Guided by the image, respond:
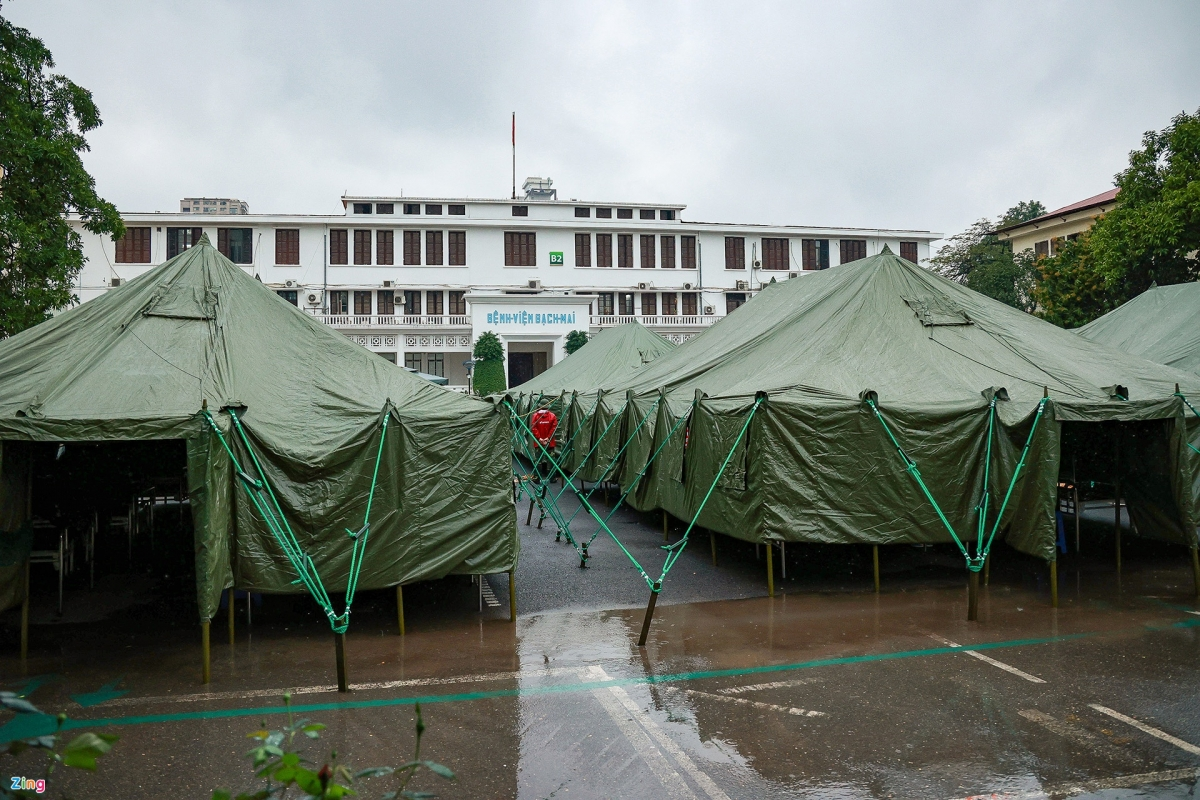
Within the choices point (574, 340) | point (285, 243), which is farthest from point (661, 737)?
point (285, 243)

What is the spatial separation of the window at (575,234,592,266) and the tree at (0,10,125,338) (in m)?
32.9

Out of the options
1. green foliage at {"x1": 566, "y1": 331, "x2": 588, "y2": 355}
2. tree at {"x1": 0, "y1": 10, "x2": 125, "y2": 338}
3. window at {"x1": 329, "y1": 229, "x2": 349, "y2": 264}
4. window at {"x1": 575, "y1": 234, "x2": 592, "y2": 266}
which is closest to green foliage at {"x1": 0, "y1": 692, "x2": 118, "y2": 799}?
tree at {"x1": 0, "y1": 10, "x2": 125, "y2": 338}

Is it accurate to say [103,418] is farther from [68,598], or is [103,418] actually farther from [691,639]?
[691,639]

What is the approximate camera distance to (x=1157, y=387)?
9734 millimetres

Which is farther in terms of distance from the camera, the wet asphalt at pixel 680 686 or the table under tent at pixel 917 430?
the table under tent at pixel 917 430

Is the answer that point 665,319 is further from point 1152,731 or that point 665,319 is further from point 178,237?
point 1152,731

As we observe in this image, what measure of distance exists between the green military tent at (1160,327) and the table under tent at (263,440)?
472 inches

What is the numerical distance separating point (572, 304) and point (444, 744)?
39.4 meters

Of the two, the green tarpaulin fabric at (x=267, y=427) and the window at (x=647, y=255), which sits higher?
the window at (x=647, y=255)

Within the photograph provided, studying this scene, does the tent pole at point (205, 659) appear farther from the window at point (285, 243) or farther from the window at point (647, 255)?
the window at point (647, 255)

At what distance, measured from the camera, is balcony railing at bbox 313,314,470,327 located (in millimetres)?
44156

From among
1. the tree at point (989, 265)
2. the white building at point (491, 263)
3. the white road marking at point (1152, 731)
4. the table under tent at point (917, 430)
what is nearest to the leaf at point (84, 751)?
the white road marking at point (1152, 731)

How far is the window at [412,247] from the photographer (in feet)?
151

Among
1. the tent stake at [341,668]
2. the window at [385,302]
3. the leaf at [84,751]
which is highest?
the window at [385,302]
